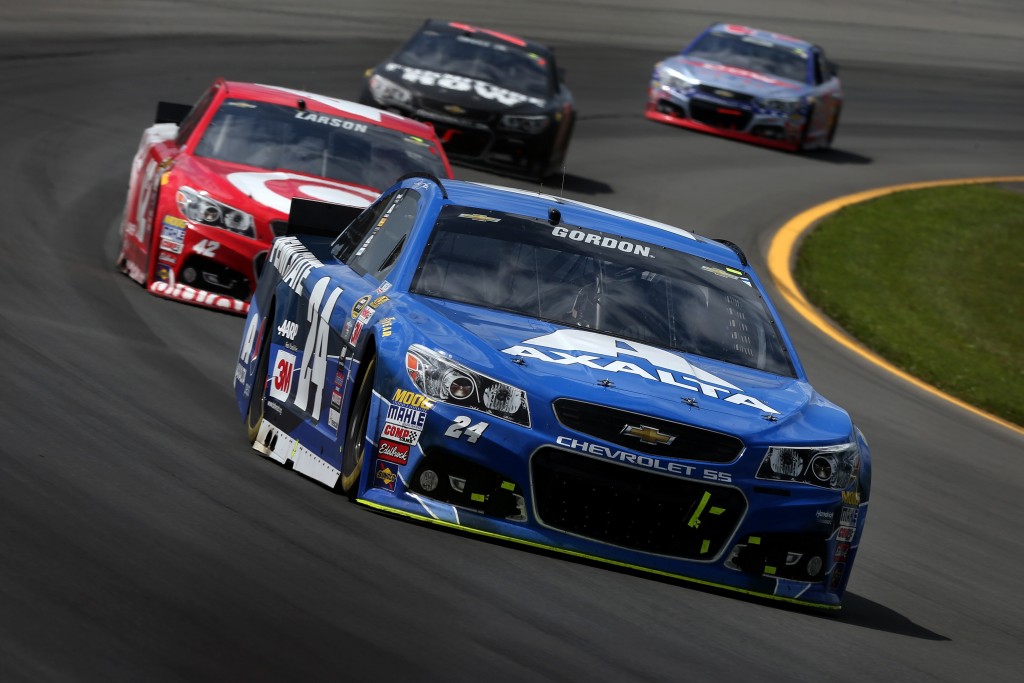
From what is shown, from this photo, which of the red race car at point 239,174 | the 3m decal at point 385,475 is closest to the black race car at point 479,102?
the red race car at point 239,174

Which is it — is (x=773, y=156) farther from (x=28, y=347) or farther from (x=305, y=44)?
(x=28, y=347)

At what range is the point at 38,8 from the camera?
25.9 meters

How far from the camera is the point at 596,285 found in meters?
7.22

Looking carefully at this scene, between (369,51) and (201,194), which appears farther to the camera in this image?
(369,51)

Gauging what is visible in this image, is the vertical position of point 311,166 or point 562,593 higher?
point 562,593

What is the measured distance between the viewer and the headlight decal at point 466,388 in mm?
6129

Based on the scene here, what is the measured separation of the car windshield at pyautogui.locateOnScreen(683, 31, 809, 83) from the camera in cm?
2523

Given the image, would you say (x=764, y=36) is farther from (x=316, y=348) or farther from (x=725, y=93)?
(x=316, y=348)

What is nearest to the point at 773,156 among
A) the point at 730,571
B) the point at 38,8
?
the point at 38,8

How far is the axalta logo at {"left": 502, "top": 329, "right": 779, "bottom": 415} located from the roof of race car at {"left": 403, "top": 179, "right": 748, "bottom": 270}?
0.95 m

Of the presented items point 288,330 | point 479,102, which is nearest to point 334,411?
point 288,330

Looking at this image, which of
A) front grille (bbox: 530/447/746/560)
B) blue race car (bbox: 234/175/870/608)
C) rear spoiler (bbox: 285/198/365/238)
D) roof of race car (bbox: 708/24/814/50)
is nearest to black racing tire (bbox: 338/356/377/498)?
blue race car (bbox: 234/175/870/608)

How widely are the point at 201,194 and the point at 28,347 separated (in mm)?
2565

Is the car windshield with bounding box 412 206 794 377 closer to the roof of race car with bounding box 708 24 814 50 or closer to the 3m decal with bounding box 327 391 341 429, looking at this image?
the 3m decal with bounding box 327 391 341 429
